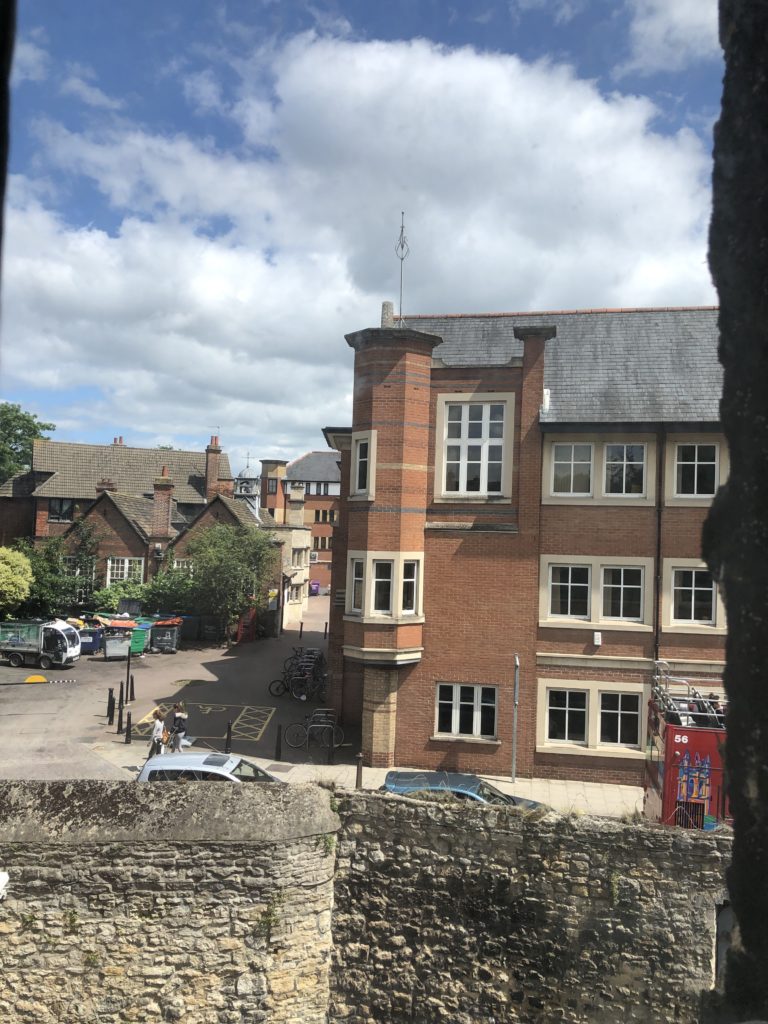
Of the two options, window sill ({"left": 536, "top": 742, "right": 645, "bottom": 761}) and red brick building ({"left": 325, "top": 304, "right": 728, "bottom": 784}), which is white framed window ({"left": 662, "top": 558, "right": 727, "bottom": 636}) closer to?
red brick building ({"left": 325, "top": 304, "right": 728, "bottom": 784})

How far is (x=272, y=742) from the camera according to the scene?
55.0ft

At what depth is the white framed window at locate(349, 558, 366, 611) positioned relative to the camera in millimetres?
15680

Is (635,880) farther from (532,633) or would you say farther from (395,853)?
(532,633)

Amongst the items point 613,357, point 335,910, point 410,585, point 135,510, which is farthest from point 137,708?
point 135,510

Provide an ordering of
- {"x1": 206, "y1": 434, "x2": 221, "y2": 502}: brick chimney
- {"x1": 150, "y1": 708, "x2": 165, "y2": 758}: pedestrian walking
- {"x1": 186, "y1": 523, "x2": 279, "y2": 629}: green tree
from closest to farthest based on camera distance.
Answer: {"x1": 150, "y1": 708, "x2": 165, "y2": 758}: pedestrian walking
{"x1": 186, "y1": 523, "x2": 279, "y2": 629}: green tree
{"x1": 206, "y1": 434, "x2": 221, "y2": 502}: brick chimney

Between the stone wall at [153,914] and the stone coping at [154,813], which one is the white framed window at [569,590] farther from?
the stone wall at [153,914]

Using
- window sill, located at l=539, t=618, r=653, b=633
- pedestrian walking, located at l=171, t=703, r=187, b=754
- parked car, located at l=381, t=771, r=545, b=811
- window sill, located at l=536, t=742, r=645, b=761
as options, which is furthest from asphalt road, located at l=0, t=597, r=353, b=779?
window sill, located at l=539, t=618, r=653, b=633

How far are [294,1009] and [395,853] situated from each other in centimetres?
176

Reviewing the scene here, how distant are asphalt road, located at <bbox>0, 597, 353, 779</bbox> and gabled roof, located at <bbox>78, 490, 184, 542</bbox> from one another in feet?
29.4

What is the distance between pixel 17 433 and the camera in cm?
5559

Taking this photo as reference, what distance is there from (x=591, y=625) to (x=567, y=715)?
6.53ft

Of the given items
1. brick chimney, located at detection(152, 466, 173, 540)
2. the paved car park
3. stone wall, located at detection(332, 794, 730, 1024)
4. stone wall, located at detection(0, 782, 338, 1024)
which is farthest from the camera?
brick chimney, located at detection(152, 466, 173, 540)

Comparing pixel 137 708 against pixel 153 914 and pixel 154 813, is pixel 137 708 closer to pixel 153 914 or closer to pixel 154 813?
pixel 154 813

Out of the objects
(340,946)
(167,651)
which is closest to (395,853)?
(340,946)
